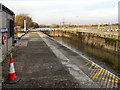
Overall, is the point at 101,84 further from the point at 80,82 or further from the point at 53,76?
the point at 53,76

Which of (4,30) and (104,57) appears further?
(104,57)

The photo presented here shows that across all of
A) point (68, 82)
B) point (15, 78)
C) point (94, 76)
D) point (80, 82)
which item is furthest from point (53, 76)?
point (94, 76)

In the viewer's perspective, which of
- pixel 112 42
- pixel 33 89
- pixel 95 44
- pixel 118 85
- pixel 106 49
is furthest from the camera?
pixel 95 44

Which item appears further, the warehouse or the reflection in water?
the reflection in water

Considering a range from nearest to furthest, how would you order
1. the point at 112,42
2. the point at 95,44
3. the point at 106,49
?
1. the point at 112,42
2. the point at 106,49
3. the point at 95,44

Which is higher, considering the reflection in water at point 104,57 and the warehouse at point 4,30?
the warehouse at point 4,30

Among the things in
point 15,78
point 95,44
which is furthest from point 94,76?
point 95,44

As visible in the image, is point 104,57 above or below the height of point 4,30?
below

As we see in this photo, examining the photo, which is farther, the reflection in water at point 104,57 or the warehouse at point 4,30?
the reflection in water at point 104,57

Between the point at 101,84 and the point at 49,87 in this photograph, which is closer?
the point at 49,87

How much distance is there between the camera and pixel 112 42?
61.4 ft

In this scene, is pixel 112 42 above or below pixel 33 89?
above

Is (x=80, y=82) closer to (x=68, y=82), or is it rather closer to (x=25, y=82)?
(x=68, y=82)

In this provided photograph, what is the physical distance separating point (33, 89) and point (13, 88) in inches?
30.1
